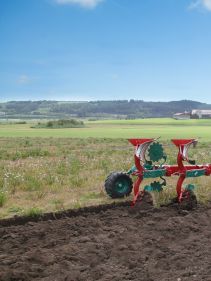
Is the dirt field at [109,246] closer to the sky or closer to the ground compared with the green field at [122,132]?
closer to the sky

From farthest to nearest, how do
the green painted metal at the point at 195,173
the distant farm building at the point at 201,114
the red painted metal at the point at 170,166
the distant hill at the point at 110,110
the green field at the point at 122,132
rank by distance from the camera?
the distant hill at the point at 110,110
the distant farm building at the point at 201,114
the green field at the point at 122,132
the green painted metal at the point at 195,173
the red painted metal at the point at 170,166

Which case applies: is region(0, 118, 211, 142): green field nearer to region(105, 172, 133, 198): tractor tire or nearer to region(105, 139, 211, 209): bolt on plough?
region(105, 139, 211, 209): bolt on plough

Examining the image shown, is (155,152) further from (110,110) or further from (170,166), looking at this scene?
(110,110)

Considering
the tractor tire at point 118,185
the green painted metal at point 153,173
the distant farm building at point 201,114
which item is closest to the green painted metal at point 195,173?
the green painted metal at point 153,173

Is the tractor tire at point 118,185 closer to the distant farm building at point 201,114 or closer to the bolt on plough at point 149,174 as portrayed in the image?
the bolt on plough at point 149,174

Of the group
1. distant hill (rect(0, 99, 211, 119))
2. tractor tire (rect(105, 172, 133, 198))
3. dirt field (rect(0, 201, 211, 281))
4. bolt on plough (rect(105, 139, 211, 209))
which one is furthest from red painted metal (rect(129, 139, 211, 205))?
distant hill (rect(0, 99, 211, 119))

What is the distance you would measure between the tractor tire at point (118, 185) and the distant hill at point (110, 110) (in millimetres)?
149053

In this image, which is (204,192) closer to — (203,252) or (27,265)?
(203,252)

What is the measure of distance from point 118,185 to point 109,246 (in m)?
3.27

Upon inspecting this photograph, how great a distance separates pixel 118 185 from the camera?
35.7 ft

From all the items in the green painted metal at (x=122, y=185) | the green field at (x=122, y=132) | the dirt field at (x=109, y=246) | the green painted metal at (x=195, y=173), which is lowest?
the green field at (x=122, y=132)

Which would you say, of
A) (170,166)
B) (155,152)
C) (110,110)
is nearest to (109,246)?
(155,152)

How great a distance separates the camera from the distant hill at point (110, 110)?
16650cm

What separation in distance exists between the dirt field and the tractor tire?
2.03ft
